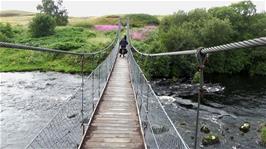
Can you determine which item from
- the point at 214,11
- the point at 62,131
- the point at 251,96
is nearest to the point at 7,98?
the point at 62,131

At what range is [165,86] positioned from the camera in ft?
75.4

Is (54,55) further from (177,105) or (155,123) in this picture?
(155,123)

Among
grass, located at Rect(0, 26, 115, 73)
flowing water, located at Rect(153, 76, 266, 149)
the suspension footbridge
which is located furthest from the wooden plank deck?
grass, located at Rect(0, 26, 115, 73)

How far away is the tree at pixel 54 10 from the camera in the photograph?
46.9 meters

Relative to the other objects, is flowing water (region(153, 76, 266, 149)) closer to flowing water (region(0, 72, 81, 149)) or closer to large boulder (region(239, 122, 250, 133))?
large boulder (region(239, 122, 250, 133))

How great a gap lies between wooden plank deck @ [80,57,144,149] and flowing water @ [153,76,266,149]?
3.64 m

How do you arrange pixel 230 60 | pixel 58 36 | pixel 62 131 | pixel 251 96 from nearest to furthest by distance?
pixel 62 131, pixel 251 96, pixel 230 60, pixel 58 36

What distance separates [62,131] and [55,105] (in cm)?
429

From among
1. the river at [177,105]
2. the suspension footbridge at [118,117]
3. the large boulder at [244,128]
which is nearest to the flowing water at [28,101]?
the river at [177,105]

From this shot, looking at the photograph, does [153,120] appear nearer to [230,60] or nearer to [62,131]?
[62,131]

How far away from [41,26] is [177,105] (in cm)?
2349

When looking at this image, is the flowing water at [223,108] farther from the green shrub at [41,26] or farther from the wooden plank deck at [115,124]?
the green shrub at [41,26]

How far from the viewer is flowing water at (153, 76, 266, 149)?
13438 mm

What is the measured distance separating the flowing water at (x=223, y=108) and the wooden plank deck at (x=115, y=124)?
3644mm
